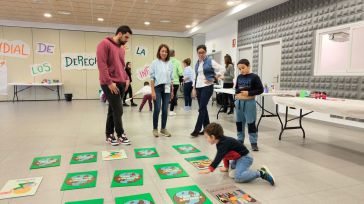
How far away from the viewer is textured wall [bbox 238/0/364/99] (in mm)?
4695

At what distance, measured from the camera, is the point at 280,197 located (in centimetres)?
194

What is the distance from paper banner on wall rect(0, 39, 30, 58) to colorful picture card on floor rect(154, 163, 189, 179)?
922cm

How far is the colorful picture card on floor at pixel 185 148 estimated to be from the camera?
10.1ft

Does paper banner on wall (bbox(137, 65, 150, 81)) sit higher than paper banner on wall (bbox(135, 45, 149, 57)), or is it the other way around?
paper banner on wall (bbox(135, 45, 149, 57))

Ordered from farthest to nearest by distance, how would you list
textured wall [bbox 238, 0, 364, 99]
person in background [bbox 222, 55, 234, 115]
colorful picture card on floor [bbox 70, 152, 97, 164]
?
1. person in background [bbox 222, 55, 234, 115]
2. textured wall [bbox 238, 0, 364, 99]
3. colorful picture card on floor [bbox 70, 152, 97, 164]

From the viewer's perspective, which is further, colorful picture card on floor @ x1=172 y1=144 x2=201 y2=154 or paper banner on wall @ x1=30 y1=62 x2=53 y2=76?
paper banner on wall @ x1=30 y1=62 x2=53 y2=76

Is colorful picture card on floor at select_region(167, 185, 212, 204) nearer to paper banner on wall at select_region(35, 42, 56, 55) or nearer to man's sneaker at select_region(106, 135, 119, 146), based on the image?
man's sneaker at select_region(106, 135, 119, 146)

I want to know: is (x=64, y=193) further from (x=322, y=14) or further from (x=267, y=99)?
(x=267, y=99)

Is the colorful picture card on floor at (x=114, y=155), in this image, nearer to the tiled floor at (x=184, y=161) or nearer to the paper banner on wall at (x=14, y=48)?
the tiled floor at (x=184, y=161)

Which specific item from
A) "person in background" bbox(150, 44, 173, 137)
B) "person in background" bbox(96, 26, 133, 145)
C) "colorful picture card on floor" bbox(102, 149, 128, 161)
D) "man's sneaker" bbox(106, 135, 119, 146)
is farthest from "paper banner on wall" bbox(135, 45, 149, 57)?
"colorful picture card on floor" bbox(102, 149, 128, 161)

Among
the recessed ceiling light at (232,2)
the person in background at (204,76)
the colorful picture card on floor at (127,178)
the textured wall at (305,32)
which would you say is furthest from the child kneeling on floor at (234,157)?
the recessed ceiling light at (232,2)

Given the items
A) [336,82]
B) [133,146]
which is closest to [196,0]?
[336,82]

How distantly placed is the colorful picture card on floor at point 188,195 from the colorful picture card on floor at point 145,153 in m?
0.88

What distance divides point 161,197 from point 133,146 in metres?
1.45
